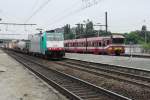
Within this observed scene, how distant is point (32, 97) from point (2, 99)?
1.07m

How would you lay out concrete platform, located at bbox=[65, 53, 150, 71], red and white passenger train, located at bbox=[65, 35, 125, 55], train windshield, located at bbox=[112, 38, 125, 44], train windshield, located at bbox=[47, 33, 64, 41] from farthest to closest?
train windshield, located at bbox=[112, 38, 125, 44] < red and white passenger train, located at bbox=[65, 35, 125, 55] < train windshield, located at bbox=[47, 33, 64, 41] < concrete platform, located at bbox=[65, 53, 150, 71]

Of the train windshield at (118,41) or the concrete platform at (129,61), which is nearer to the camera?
the concrete platform at (129,61)

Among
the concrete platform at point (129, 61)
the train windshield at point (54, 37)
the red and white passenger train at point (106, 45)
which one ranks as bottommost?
the concrete platform at point (129, 61)

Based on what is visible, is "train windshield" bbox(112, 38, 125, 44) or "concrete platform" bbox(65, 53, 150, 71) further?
"train windshield" bbox(112, 38, 125, 44)

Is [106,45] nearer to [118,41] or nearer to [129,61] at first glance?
[118,41]

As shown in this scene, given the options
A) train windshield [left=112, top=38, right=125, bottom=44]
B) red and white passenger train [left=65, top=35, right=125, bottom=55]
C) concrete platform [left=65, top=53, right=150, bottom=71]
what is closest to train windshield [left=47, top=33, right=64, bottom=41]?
concrete platform [left=65, top=53, right=150, bottom=71]

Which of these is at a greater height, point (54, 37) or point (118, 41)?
point (54, 37)

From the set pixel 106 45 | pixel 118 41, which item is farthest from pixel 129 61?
pixel 118 41

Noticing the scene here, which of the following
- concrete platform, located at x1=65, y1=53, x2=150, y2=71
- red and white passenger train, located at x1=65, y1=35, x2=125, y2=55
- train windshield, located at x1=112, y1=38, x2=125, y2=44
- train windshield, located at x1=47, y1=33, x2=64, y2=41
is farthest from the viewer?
train windshield, located at x1=112, y1=38, x2=125, y2=44

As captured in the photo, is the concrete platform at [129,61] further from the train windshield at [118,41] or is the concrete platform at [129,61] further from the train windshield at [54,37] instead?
the train windshield at [118,41]

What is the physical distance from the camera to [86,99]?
430 inches

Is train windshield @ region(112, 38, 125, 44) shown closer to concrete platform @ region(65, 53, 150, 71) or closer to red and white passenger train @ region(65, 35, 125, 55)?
red and white passenger train @ region(65, 35, 125, 55)

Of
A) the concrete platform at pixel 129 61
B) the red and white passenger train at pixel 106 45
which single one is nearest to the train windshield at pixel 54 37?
the concrete platform at pixel 129 61

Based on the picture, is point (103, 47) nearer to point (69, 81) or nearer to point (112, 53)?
point (112, 53)
